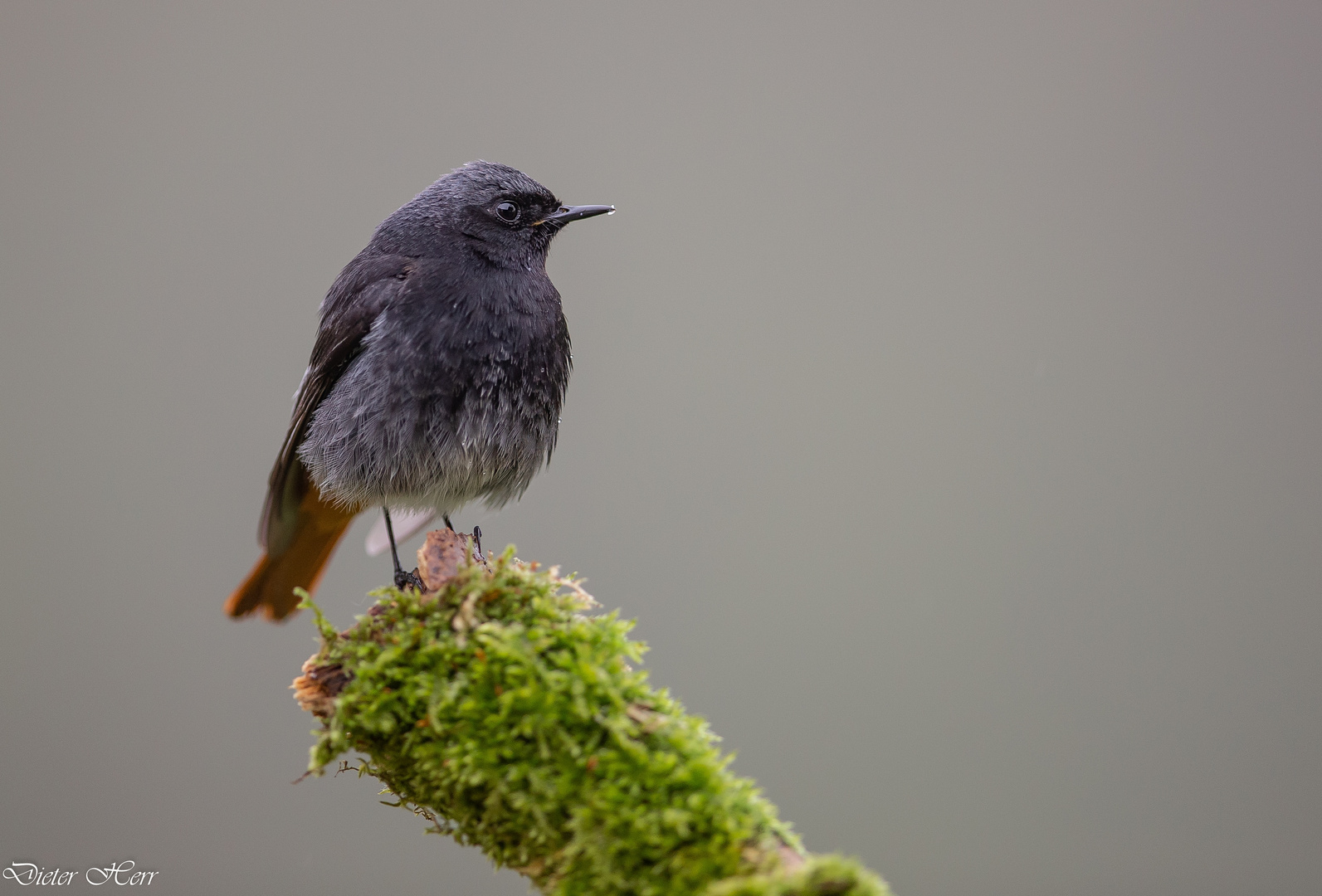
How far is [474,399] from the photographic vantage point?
12.6 feet

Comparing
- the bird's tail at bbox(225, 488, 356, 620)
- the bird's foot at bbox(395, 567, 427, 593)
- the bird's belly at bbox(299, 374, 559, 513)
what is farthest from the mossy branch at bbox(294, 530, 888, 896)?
the bird's tail at bbox(225, 488, 356, 620)

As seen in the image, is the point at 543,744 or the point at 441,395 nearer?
the point at 543,744

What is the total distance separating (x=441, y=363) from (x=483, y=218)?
2.54ft

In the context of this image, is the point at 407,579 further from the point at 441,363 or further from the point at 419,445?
the point at 441,363

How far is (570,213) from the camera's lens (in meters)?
4.39

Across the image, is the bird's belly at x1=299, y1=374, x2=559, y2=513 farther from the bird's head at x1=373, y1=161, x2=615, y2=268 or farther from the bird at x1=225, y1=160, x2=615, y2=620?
the bird's head at x1=373, y1=161, x2=615, y2=268

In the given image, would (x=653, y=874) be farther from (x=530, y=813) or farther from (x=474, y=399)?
(x=474, y=399)

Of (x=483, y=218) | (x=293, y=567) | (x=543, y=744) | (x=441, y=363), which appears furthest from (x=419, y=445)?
(x=543, y=744)

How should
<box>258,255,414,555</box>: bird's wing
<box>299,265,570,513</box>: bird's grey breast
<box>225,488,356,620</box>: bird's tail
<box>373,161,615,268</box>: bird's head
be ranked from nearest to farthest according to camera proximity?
<box>299,265,570,513</box>: bird's grey breast, <box>258,255,414,555</box>: bird's wing, <box>373,161,615,268</box>: bird's head, <box>225,488,356,620</box>: bird's tail

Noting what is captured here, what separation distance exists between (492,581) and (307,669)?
548mm

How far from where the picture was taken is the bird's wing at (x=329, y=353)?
156 inches

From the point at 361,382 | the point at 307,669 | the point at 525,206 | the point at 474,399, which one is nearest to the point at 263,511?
the point at 361,382

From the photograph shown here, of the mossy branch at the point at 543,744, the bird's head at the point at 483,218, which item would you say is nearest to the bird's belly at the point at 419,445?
the bird's head at the point at 483,218

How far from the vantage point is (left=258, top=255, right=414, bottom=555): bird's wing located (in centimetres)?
397
